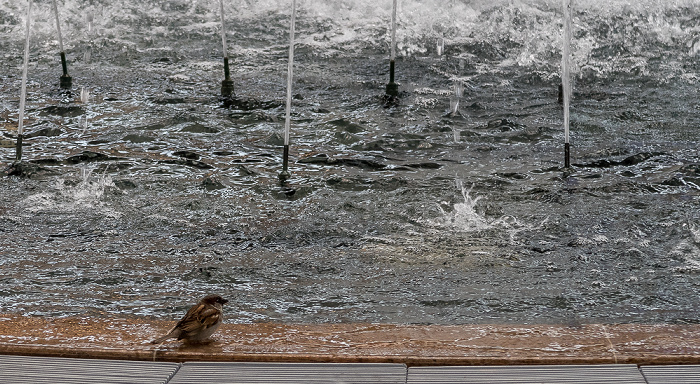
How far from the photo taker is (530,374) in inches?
119

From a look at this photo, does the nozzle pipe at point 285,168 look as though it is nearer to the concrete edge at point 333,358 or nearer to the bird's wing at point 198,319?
the bird's wing at point 198,319

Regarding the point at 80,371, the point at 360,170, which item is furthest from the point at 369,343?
the point at 360,170

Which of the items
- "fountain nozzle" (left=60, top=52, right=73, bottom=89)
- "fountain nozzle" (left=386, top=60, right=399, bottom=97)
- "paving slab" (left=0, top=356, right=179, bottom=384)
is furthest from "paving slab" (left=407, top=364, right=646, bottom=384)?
"fountain nozzle" (left=60, top=52, right=73, bottom=89)

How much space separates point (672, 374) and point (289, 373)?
50.9 inches

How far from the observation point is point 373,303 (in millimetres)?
4520

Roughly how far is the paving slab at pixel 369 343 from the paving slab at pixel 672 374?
4cm

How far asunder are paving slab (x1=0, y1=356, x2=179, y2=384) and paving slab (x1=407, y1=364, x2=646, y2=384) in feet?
2.89

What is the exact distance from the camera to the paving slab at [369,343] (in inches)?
124

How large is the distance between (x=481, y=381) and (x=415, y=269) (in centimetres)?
207

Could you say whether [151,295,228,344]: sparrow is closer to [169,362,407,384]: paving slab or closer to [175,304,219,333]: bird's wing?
[175,304,219,333]: bird's wing

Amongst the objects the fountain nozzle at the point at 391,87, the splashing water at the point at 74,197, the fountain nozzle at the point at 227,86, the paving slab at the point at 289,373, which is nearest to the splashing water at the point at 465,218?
the splashing water at the point at 74,197

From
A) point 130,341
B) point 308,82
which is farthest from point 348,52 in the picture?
point 130,341

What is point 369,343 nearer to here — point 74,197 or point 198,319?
point 198,319

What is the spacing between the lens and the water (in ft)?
15.6
